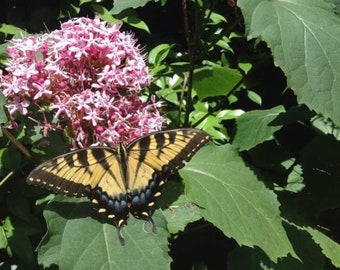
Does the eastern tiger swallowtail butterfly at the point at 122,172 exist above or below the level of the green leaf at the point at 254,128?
above

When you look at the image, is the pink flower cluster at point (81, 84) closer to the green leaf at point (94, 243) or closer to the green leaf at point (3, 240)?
the green leaf at point (94, 243)

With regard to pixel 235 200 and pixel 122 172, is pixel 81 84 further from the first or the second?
pixel 235 200

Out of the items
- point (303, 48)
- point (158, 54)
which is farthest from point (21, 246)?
point (303, 48)

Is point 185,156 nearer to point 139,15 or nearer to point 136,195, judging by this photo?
point 136,195

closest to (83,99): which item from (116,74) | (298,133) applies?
(116,74)

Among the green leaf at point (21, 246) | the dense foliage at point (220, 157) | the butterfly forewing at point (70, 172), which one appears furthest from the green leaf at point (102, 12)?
the butterfly forewing at point (70, 172)

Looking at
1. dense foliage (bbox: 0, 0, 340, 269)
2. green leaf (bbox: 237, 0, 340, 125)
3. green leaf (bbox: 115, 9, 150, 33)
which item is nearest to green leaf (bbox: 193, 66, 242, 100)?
dense foliage (bbox: 0, 0, 340, 269)

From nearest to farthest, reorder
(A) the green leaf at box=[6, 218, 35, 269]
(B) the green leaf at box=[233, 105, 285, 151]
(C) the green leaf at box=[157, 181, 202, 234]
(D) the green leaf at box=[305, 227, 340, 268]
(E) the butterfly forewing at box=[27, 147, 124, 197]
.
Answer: (E) the butterfly forewing at box=[27, 147, 124, 197], (C) the green leaf at box=[157, 181, 202, 234], (D) the green leaf at box=[305, 227, 340, 268], (A) the green leaf at box=[6, 218, 35, 269], (B) the green leaf at box=[233, 105, 285, 151]

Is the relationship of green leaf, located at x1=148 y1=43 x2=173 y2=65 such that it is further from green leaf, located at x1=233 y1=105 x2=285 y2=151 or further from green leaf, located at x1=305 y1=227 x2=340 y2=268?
green leaf, located at x1=305 y1=227 x2=340 y2=268
